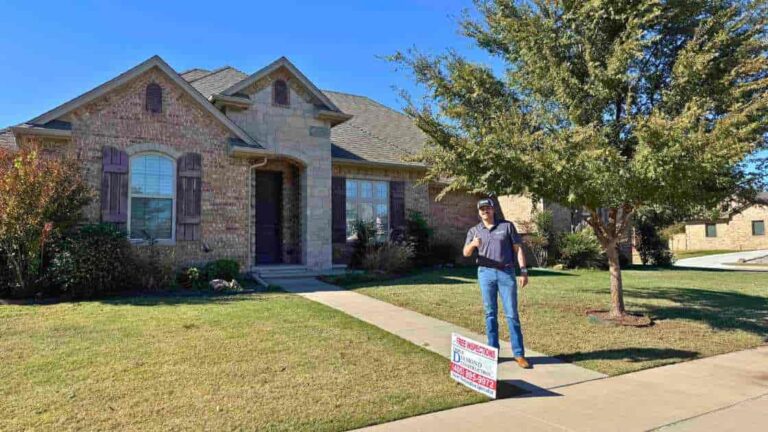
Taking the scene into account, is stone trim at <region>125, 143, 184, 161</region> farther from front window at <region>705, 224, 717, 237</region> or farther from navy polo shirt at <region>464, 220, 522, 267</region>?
front window at <region>705, 224, 717, 237</region>

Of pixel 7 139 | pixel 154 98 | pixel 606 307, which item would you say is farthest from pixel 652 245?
pixel 7 139

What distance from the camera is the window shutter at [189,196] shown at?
40.6ft

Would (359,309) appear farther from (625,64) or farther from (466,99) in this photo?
(625,64)

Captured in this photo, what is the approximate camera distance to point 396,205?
16.7 m

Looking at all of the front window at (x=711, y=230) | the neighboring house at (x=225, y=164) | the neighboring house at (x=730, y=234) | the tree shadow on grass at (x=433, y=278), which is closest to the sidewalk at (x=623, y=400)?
the tree shadow on grass at (x=433, y=278)

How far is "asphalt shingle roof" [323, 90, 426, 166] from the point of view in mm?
16453

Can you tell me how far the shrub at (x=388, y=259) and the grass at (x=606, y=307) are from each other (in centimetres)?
65

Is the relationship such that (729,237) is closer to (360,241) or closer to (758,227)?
(758,227)

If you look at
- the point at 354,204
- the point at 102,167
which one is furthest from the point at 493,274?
the point at 354,204

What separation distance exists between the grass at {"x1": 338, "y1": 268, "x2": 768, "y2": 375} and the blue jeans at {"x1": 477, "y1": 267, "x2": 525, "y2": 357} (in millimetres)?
898

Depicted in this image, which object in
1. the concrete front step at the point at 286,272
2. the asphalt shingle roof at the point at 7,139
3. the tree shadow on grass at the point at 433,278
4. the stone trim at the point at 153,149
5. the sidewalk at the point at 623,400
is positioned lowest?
the sidewalk at the point at 623,400

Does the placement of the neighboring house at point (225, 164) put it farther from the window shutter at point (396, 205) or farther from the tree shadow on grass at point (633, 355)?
the tree shadow on grass at point (633, 355)

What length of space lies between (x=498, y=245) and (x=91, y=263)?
25.4 feet

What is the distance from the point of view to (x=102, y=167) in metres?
11.6
